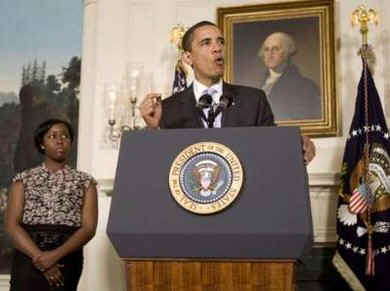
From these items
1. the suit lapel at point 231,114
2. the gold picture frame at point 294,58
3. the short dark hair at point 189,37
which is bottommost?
the suit lapel at point 231,114

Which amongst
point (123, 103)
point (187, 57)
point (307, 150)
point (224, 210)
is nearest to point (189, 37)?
point (187, 57)

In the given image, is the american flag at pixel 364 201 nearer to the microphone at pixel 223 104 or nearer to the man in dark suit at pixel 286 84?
the man in dark suit at pixel 286 84

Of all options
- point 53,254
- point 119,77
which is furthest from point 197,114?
point 119,77

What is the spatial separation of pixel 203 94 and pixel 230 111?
0.15 metres

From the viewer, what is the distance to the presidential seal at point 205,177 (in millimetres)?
1923

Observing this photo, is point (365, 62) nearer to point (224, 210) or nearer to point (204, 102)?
point (204, 102)

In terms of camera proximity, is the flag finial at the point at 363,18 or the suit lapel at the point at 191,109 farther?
the flag finial at the point at 363,18

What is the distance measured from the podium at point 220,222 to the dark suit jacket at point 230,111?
0.39 metres

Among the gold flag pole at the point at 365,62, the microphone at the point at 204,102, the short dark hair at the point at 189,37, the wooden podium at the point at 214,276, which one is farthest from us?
the gold flag pole at the point at 365,62

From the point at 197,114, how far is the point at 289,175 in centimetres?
63

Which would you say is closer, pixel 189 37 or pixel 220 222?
pixel 220 222

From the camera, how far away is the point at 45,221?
356 centimetres

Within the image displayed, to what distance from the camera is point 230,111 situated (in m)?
2.38

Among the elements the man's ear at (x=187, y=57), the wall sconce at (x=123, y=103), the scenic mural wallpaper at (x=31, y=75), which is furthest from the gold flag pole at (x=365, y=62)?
the scenic mural wallpaper at (x=31, y=75)
